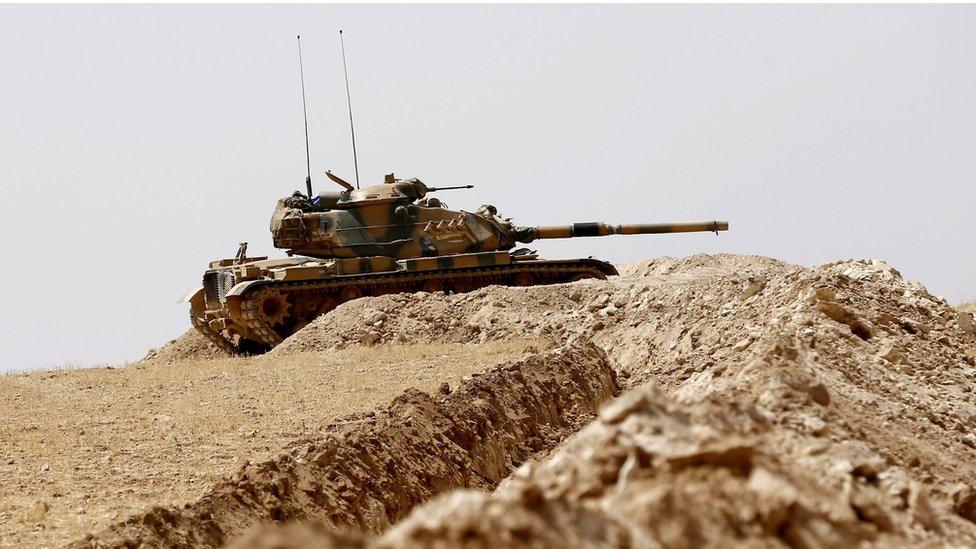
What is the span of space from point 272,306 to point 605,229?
7.90 m

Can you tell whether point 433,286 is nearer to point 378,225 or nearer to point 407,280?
point 407,280

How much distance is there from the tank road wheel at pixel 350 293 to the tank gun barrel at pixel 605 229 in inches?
159

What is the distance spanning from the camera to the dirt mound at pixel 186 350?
2880 cm

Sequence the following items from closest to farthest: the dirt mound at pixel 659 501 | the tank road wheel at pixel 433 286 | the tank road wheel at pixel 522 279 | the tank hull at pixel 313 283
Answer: the dirt mound at pixel 659 501, the tank hull at pixel 313 283, the tank road wheel at pixel 433 286, the tank road wheel at pixel 522 279

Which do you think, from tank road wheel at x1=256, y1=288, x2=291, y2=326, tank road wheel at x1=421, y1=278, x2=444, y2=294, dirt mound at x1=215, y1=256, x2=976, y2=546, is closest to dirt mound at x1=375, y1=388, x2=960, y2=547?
dirt mound at x1=215, y1=256, x2=976, y2=546

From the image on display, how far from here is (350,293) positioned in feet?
85.2

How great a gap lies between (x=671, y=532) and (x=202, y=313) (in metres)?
23.7

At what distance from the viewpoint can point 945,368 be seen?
12.8 meters

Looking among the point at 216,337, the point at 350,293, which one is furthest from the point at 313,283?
the point at 216,337

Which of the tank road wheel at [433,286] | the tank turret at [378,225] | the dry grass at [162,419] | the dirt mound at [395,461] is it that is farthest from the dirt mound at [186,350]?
the dirt mound at [395,461]

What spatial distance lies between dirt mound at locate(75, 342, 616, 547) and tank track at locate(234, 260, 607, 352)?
10220 mm

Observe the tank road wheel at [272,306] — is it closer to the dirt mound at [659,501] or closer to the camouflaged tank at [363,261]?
the camouflaged tank at [363,261]

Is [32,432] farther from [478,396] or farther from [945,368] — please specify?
[945,368]

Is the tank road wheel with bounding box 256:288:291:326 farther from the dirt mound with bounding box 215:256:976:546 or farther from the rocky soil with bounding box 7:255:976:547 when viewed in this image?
the dirt mound with bounding box 215:256:976:546
